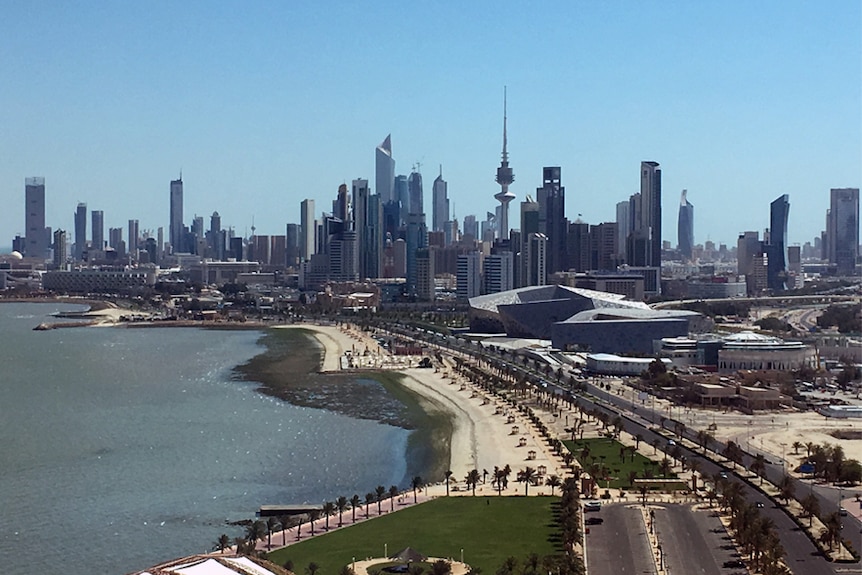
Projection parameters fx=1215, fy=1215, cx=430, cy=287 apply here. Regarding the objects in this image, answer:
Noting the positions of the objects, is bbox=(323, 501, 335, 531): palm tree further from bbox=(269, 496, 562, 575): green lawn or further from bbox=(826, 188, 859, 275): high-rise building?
bbox=(826, 188, 859, 275): high-rise building

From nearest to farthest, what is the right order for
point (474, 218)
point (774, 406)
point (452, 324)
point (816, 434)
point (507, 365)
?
point (816, 434) < point (774, 406) < point (507, 365) < point (452, 324) < point (474, 218)

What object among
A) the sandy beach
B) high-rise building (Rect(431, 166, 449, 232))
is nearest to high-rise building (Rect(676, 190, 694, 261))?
high-rise building (Rect(431, 166, 449, 232))

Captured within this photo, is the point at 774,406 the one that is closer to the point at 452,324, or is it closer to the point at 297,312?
the point at 452,324

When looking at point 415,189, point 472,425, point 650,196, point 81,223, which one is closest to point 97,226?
point 81,223

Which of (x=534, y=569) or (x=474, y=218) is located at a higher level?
(x=474, y=218)

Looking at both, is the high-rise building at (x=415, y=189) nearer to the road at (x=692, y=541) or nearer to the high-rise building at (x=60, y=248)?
the high-rise building at (x=60, y=248)

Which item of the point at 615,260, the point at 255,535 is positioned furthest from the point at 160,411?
the point at 615,260
